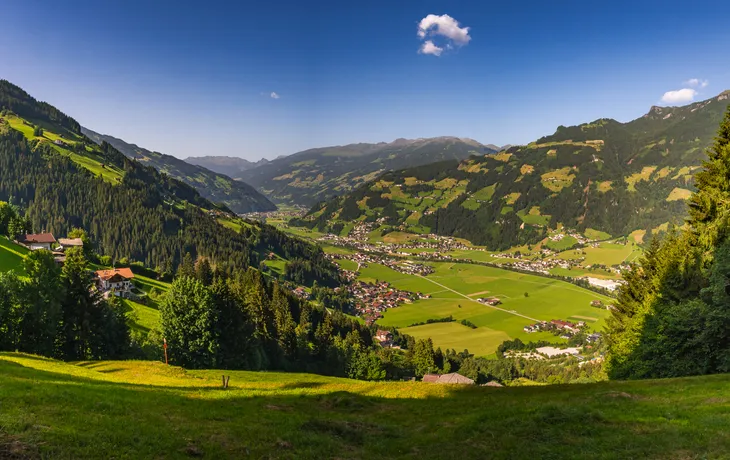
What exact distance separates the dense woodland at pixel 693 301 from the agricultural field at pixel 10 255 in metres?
118

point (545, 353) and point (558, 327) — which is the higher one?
point (558, 327)

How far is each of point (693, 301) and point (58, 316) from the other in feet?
245

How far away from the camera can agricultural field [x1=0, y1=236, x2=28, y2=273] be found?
8585 cm

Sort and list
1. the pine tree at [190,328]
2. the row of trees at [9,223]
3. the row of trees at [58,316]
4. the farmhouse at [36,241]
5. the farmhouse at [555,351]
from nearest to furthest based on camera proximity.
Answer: the row of trees at [58,316] → the pine tree at [190,328] → the row of trees at [9,223] → the farmhouse at [36,241] → the farmhouse at [555,351]

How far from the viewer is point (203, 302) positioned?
56.9 meters

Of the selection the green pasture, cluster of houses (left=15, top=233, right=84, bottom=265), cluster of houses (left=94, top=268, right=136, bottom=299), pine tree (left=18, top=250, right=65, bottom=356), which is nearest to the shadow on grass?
pine tree (left=18, top=250, right=65, bottom=356)

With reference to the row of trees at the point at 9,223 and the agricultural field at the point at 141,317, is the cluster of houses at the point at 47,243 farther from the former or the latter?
the agricultural field at the point at 141,317

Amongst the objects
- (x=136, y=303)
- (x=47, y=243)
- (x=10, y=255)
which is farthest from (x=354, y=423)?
(x=47, y=243)

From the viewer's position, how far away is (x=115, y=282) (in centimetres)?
10281

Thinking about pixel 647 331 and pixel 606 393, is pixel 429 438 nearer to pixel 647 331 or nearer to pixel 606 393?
pixel 606 393

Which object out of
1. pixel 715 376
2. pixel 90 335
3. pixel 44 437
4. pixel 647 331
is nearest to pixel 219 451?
pixel 44 437

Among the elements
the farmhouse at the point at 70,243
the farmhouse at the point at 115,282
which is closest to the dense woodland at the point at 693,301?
the farmhouse at the point at 115,282

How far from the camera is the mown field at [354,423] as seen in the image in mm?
16156

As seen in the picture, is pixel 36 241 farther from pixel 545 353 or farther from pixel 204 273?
pixel 545 353
